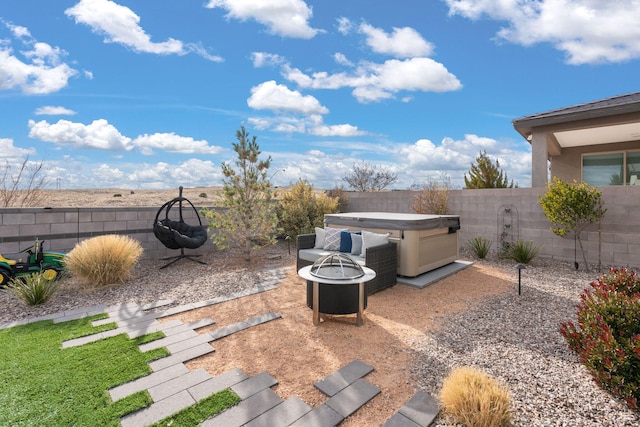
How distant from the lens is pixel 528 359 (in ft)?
9.43

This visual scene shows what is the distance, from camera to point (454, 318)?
3.93m

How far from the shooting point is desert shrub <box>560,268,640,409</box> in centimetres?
218

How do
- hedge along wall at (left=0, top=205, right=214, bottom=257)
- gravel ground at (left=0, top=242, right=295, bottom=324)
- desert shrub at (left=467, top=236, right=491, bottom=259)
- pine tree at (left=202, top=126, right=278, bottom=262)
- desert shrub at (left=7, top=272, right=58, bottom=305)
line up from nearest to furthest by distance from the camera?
1. desert shrub at (left=7, top=272, right=58, bottom=305)
2. gravel ground at (left=0, top=242, right=295, bottom=324)
3. hedge along wall at (left=0, top=205, right=214, bottom=257)
4. pine tree at (left=202, top=126, right=278, bottom=262)
5. desert shrub at (left=467, top=236, right=491, bottom=259)

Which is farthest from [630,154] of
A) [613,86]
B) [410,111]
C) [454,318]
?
[454,318]

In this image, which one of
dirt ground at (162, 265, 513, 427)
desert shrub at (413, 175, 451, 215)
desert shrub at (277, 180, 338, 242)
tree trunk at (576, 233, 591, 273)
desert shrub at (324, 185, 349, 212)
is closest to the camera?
dirt ground at (162, 265, 513, 427)

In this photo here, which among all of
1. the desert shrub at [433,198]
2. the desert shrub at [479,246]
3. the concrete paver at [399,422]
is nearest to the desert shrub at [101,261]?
the concrete paver at [399,422]


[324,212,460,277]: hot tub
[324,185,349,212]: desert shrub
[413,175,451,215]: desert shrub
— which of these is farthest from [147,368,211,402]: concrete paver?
[324,185,349,212]: desert shrub

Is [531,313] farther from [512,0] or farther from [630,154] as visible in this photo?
[630,154]

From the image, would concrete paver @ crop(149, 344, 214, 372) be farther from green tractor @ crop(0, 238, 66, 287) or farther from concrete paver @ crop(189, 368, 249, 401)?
green tractor @ crop(0, 238, 66, 287)

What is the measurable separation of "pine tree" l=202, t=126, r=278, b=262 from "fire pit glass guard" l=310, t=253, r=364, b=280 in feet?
12.6

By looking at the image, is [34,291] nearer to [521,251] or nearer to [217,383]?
[217,383]

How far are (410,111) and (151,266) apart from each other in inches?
399

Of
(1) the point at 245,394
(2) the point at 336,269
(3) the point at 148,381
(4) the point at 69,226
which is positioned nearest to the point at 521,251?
(2) the point at 336,269

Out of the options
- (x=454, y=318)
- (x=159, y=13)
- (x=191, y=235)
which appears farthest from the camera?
(x=191, y=235)
